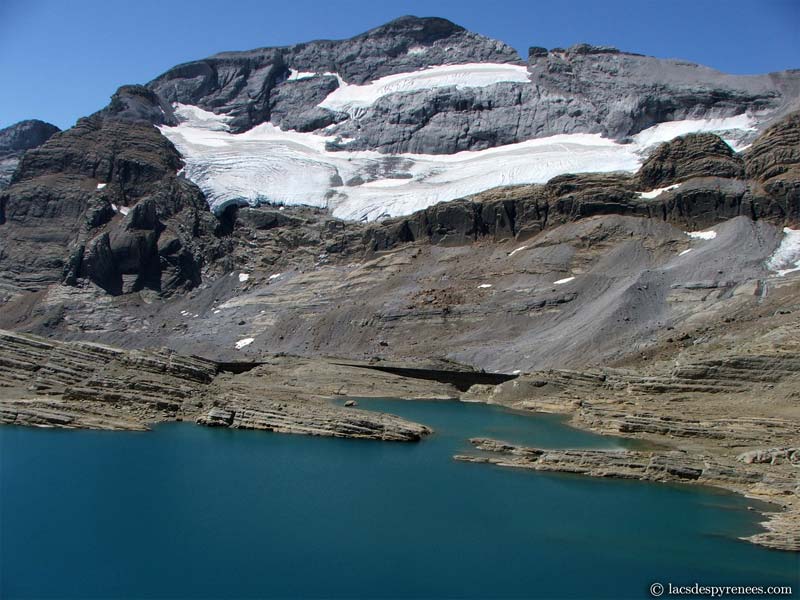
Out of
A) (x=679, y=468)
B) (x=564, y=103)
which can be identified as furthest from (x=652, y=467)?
(x=564, y=103)

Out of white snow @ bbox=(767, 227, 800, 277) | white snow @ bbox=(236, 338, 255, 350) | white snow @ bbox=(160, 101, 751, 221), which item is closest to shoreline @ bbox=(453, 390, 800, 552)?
white snow @ bbox=(767, 227, 800, 277)

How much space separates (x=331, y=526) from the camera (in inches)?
1270

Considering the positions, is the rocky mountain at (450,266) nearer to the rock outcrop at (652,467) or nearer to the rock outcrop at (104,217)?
the rock outcrop at (652,467)

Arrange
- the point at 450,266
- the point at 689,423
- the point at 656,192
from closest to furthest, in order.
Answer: the point at 689,423, the point at 656,192, the point at 450,266

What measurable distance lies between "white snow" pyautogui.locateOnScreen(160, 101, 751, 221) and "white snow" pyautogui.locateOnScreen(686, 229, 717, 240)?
27.6m

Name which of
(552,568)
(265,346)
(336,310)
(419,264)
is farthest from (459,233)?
(552,568)

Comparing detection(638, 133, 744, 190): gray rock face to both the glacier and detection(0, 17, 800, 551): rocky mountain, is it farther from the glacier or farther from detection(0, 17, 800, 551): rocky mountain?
the glacier

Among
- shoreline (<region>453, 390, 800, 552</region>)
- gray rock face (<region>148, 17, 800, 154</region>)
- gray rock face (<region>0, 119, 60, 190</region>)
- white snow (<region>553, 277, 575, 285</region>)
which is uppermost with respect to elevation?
gray rock face (<region>148, 17, 800, 154</region>)

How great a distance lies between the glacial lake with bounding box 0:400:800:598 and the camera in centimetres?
2691

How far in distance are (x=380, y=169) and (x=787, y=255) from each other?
3475 inches

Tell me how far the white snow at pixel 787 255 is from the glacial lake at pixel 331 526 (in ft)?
210

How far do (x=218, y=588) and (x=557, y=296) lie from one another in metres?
82.6

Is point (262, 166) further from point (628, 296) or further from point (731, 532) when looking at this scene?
point (731, 532)

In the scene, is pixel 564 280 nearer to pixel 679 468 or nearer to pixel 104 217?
pixel 679 468
